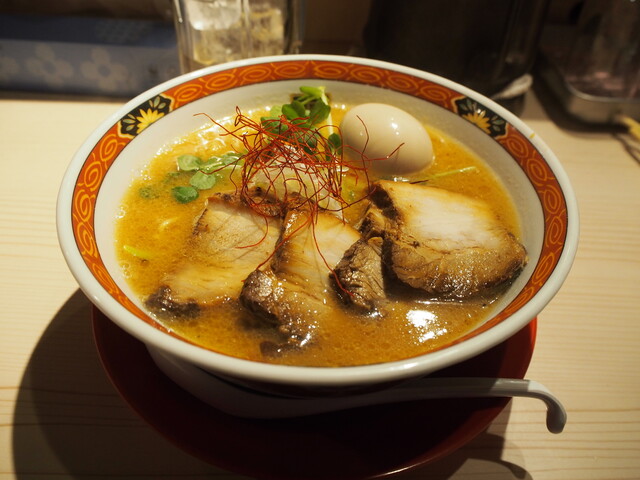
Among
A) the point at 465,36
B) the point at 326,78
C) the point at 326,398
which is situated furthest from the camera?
the point at 465,36

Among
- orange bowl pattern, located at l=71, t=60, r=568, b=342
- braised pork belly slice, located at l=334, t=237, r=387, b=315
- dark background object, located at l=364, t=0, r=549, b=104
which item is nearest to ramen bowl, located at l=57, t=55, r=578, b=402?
orange bowl pattern, located at l=71, t=60, r=568, b=342

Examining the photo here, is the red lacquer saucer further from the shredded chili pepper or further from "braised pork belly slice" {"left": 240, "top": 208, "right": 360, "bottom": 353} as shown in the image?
the shredded chili pepper

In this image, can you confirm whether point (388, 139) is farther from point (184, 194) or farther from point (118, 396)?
point (118, 396)

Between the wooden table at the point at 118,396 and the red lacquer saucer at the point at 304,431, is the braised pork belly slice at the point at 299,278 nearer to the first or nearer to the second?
the red lacquer saucer at the point at 304,431

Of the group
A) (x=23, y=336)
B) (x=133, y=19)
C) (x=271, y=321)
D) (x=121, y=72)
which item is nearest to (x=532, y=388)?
(x=271, y=321)

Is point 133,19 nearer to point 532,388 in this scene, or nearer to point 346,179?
point 346,179

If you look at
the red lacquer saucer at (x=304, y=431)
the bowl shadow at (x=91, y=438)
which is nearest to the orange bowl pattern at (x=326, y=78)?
the red lacquer saucer at (x=304, y=431)

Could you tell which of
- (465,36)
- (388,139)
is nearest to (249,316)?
(388,139)
